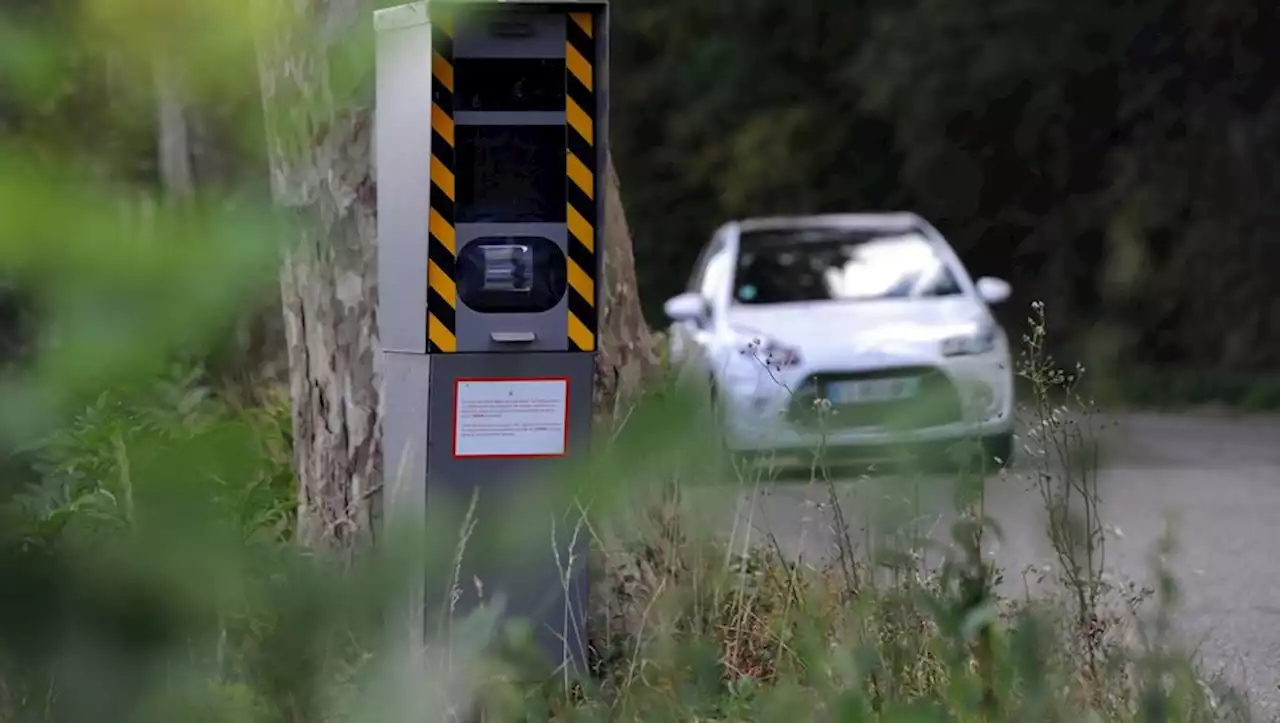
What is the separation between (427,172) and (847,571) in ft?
4.44

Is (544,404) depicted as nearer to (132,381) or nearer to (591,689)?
(591,689)

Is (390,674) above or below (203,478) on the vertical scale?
below

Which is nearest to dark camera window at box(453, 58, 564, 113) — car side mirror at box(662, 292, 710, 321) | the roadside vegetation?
the roadside vegetation

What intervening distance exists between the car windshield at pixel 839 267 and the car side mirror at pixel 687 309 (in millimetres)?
313

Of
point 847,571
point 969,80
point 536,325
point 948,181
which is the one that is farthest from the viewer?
point 948,181

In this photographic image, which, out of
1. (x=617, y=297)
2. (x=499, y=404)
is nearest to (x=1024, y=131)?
(x=617, y=297)

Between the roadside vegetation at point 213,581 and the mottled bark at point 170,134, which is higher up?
the mottled bark at point 170,134

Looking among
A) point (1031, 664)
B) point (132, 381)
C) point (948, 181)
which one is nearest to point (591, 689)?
point (1031, 664)

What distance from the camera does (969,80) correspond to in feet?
70.6

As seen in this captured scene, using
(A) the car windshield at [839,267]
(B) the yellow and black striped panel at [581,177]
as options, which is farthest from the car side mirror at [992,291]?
(B) the yellow and black striped panel at [581,177]

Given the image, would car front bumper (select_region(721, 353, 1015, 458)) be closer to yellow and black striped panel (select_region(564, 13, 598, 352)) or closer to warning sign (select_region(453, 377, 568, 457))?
warning sign (select_region(453, 377, 568, 457))

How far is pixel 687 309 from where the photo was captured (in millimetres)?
11086

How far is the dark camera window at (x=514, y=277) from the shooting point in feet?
15.4

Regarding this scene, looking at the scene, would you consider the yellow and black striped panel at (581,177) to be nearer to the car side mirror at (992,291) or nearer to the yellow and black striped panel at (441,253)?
the yellow and black striped panel at (441,253)
